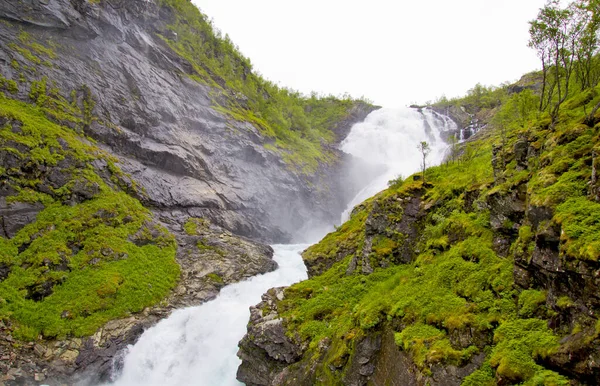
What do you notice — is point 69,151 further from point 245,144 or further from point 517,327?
point 517,327

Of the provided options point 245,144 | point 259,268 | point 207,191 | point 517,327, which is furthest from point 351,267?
point 245,144

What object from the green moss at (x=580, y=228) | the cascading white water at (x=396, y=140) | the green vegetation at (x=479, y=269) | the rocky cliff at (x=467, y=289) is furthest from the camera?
the cascading white water at (x=396, y=140)

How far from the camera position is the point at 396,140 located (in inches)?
2440

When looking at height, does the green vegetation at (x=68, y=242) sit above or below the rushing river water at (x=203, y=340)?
above

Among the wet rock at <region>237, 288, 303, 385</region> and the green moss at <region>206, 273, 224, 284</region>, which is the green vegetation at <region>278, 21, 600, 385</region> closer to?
the wet rock at <region>237, 288, 303, 385</region>


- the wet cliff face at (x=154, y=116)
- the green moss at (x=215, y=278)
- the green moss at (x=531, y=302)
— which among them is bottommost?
the green moss at (x=531, y=302)

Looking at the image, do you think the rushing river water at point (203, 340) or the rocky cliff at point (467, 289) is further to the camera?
the rushing river water at point (203, 340)

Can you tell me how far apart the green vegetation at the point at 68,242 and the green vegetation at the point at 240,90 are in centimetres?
2068

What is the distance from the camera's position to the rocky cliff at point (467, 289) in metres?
6.95

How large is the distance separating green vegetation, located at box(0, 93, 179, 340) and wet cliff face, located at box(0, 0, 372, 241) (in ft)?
8.73

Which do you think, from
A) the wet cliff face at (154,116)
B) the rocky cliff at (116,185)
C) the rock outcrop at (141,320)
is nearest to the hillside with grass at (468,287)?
the rock outcrop at (141,320)

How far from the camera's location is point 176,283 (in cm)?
2262

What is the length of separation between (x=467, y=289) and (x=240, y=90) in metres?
49.8

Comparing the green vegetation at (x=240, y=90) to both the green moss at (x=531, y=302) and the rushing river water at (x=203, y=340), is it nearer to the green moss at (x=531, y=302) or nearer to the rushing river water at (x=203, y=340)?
the rushing river water at (x=203, y=340)
